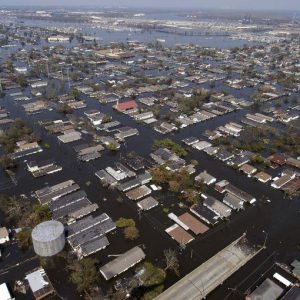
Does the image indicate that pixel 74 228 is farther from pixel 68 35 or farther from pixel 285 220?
pixel 68 35

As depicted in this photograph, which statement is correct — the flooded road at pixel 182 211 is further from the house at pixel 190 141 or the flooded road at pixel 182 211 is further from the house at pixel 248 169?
the house at pixel 190 141


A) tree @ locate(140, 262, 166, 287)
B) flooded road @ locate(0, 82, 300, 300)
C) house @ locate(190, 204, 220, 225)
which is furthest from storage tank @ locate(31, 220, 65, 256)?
house @ locate(190, 204, 220, 225)

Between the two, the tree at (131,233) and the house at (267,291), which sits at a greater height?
the house at (267,291)

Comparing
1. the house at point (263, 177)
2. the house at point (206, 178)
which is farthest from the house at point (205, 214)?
the house at point (263, 177)

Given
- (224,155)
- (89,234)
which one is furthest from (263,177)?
(89,234)

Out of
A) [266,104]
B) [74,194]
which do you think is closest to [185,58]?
[266,104]
